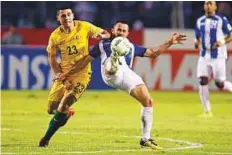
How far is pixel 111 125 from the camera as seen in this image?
58.0ft

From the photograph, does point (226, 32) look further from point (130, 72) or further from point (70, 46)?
point (130, 72)

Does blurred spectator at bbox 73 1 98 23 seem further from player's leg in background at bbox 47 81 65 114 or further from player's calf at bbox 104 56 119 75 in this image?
player's calf at bbox 104 56 119 75

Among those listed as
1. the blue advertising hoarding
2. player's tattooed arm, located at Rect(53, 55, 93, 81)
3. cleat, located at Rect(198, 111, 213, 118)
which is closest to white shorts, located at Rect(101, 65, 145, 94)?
player's tattooed arm, located at Rect(53, 55, 93, 81)

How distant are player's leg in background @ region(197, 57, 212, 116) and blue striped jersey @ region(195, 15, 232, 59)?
0.81 feet

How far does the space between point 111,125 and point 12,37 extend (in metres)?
13.6

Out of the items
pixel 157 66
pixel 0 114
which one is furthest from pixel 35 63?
pixel 0 114

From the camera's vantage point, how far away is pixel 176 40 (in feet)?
43.8

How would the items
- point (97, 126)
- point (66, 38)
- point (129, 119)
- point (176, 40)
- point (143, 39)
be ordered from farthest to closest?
point (143, 39) → point (129, 119) → point (97, 126) → point (66, 38) → point (176, 40)

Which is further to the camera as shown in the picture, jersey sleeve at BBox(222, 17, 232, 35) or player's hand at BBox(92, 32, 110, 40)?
jersey sleeve at BBox(222, 17, 232, 35)

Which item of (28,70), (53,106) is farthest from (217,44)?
(28,70)

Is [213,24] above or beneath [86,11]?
above

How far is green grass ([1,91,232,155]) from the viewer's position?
13516 mm

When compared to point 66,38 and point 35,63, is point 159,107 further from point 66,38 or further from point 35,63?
point 66,38

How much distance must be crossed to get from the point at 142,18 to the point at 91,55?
19.3m
